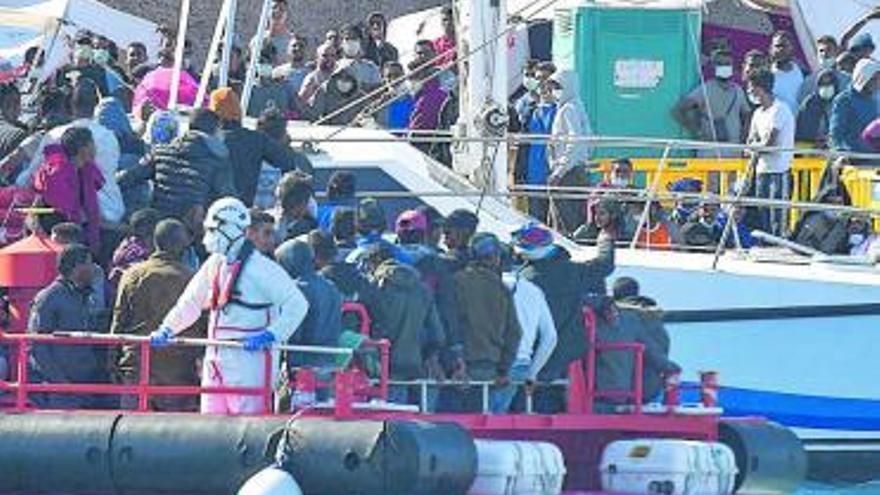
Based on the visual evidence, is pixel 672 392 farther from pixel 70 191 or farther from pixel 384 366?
pixel 70 191

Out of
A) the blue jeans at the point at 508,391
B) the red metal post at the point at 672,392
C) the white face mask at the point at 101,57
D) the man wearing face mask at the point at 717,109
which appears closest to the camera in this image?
the blue jeans at the point at 508,391

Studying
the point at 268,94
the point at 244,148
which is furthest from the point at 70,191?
the point at 268,94

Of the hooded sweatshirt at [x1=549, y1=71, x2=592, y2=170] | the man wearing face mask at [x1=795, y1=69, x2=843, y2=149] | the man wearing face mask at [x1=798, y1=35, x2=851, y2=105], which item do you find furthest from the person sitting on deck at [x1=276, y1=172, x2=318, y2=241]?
the man wearing face mask at [x1=798, y1=35, x2=851, y2=105]

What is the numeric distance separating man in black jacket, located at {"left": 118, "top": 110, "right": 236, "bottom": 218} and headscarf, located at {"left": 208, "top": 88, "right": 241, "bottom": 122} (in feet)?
1.67

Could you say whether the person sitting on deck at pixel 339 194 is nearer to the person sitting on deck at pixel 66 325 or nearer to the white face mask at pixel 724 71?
the person sitting on deck at pixel 66 325

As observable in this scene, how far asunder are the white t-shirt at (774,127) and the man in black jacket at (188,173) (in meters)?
5.82

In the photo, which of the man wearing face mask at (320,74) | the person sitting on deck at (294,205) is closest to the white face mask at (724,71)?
the man wearing face mask at (320,74)

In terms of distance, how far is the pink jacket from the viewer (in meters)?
22.2

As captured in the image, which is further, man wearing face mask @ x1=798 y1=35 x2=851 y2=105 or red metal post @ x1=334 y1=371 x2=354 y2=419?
man wearing face mask @ x1=798 y1=35 x2=851 y2=105

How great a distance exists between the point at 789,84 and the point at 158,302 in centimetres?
968

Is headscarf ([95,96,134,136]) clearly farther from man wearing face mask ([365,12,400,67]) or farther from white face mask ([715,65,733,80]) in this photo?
white face mask ([715,65,733,80])

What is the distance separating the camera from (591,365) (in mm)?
22203

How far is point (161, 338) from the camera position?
2045 cm

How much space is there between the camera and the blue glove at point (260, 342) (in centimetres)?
2039
